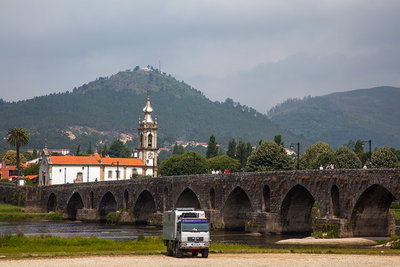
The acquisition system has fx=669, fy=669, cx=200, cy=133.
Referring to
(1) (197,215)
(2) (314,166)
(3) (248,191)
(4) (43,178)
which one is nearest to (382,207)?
(3) (248,191)

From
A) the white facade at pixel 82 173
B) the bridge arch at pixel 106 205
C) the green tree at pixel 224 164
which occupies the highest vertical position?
the green tree at pixel 224 164

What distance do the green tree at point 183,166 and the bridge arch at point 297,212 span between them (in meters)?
102

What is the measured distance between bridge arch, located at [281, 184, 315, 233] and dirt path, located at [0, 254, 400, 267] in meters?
29.8

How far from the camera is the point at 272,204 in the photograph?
75562 millimetres

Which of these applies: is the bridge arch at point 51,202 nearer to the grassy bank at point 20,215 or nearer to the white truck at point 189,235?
the grassy bank at point 20,215

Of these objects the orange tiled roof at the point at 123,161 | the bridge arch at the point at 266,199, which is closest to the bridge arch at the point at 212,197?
the bridge arch at the point at 266,199

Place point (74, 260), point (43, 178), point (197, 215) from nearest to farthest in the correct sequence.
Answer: point (74, 260) → point (197, 215) → point (43, 178)

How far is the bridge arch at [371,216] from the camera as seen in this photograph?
62906 mm

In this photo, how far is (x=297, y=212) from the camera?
249 ft

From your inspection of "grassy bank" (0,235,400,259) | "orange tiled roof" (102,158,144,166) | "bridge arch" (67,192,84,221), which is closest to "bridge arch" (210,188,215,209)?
"grassy bank" (0,235,400,259)

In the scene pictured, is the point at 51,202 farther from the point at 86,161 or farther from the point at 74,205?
the point at 86,161

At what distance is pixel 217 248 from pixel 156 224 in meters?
50.7

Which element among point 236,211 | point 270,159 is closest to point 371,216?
point 236,211

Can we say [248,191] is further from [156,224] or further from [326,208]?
[156,224]
